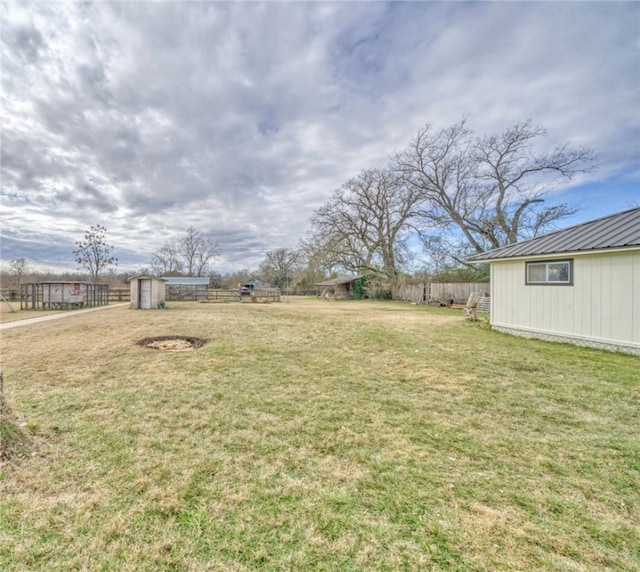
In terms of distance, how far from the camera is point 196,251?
143 feet

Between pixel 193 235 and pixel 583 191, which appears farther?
pixel 193 235

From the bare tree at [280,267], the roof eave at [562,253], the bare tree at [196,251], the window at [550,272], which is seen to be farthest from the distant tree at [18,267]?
the window at [550,272]

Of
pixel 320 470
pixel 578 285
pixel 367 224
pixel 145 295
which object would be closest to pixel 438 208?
pixel 367 224

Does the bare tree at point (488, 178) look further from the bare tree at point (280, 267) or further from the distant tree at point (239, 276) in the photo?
the distant tree at point (239, 276)

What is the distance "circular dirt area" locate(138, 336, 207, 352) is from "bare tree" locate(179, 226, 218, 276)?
3943 cm

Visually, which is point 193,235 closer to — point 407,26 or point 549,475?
point 407,26

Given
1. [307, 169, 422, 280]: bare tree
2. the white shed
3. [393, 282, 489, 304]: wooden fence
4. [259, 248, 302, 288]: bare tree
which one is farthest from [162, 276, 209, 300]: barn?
[393, 282, 489, 304]: wooden fence

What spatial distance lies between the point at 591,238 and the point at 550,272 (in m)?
1.07

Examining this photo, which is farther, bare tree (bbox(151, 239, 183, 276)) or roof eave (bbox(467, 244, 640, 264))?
bare tree (bbox(151, 239, 183, 276))

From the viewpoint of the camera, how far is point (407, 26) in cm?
796

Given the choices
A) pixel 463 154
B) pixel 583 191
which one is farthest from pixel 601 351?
pixel 463 154

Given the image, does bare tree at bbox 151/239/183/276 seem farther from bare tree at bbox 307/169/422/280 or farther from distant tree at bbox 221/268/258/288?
bare tree at bbox 307/169/422/280

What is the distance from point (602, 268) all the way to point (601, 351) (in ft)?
5.78

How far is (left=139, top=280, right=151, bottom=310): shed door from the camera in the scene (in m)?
16.2
